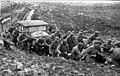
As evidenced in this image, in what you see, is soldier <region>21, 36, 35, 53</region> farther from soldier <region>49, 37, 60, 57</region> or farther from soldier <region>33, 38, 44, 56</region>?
soldier <region>49, 37, 60, 57</region>

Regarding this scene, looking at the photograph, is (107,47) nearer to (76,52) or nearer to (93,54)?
(93,54)

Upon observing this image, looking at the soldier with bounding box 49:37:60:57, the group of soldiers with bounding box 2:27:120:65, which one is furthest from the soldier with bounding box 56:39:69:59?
the soldier with bounding box 49:37:60:57

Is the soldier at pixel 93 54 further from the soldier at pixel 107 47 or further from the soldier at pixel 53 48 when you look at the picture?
the soldier at pixel 53 48

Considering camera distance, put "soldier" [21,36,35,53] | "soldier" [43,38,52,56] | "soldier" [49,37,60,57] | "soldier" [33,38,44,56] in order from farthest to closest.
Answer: "soldier" [21,36,35,53] → "soldier" [33,38,44,56] → "soldier" [43,38,52,56] → "soldier" [49,37,60,57]

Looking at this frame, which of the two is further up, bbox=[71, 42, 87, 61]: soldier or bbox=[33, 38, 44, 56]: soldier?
bbox=[71, 42, 87, 61]: soldier

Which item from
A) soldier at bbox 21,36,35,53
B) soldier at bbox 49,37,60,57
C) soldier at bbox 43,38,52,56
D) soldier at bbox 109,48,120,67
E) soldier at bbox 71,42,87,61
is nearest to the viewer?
soldier at bbox 109,48,120,67

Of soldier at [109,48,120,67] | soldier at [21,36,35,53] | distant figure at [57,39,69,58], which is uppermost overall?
soldier at [109,48,120,67]

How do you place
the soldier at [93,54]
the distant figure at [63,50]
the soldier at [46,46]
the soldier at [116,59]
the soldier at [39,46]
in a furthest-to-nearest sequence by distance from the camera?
1. the soldier at [39,46]
2. the soldier at [46,46]
3. the distant figure at [63,50]
4. the soldier at [93,54]
5. the soldier at [116,59]

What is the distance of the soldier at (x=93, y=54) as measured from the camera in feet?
26.6

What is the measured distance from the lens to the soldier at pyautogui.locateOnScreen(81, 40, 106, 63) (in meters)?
8.11

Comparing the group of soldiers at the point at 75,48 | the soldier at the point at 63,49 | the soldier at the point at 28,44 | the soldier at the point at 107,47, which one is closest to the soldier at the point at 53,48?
the group of soldiers at the point at 75,48

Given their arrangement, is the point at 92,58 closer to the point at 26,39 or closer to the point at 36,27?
the point at 26,39

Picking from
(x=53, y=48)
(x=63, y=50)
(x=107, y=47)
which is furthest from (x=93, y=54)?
(x=53, y=48)

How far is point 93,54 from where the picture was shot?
834 centimetres
